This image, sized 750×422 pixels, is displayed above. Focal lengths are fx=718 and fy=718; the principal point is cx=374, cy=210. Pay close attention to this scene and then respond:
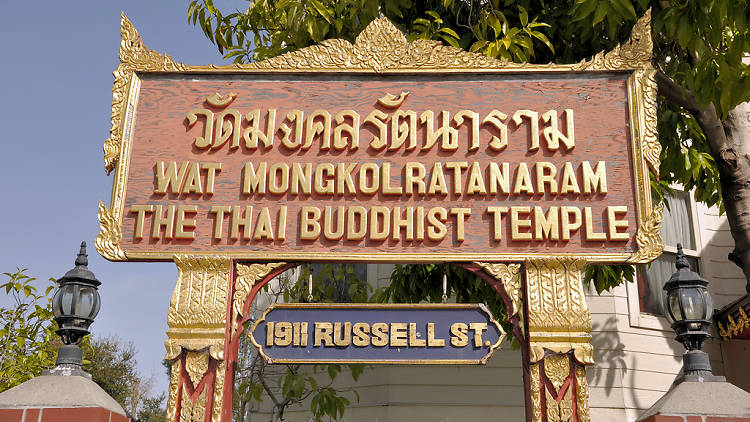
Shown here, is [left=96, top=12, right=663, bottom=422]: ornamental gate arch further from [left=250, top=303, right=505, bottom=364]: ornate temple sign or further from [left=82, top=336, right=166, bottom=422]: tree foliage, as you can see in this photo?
[left=82, top=336, right=166, bottom=422]: tree foliage

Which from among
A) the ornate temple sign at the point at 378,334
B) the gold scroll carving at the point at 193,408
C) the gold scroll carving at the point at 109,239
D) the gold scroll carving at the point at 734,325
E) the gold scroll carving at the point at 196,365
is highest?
the gold scroll carving at the point at 734,325

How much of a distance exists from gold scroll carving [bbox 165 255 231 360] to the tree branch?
509 centimetres

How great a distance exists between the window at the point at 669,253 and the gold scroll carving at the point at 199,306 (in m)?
7.70

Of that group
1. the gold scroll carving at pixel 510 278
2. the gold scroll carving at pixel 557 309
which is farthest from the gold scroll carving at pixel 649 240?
the gold scroll carving at pixel 510 278

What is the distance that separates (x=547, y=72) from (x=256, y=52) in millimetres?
4554

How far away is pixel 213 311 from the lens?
18.4ft

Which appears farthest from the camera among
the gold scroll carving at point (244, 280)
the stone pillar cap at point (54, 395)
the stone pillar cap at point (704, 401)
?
the gold scroll carving at point (244, 280)

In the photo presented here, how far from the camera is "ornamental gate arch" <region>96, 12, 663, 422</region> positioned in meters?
5.54

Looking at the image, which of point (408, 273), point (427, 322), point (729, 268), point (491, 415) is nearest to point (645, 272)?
point (729, 268)

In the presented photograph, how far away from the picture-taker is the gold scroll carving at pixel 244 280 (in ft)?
18.7

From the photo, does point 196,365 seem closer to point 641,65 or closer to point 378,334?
point 378,334

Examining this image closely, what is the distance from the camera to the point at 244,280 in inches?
227

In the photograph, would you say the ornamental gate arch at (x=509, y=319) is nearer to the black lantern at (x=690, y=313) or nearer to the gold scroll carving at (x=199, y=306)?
the gold scroll carving at (x=199, y=306)

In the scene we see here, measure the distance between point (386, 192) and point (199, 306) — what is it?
175cm
